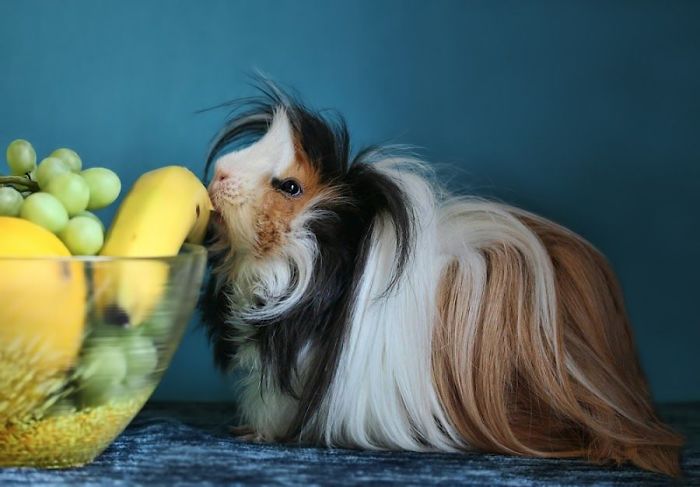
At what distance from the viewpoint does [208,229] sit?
112 cm

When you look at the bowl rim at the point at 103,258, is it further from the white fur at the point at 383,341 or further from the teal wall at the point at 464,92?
the teal wall at the point at 464,92

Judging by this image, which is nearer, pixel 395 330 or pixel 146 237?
pixel 146 237

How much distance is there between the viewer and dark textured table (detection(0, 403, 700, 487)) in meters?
0.91

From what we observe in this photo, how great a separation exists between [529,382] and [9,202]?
2.03 feet

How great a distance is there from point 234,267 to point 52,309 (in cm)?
28

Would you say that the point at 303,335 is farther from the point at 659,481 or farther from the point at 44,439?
the point at 659,481

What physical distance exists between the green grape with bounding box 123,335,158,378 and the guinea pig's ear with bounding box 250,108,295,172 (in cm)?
29

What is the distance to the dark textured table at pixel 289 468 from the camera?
91cm

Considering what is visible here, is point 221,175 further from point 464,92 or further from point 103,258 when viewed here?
point 464,92

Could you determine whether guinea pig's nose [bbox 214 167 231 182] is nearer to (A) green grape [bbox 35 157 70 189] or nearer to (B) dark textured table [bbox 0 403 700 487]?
(A) green grape [bbox 35 157 70 189]

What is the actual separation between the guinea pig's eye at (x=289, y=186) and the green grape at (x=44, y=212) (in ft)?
0.88

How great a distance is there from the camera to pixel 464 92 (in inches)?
55.9

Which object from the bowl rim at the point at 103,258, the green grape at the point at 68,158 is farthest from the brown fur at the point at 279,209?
the green grape at the point at 68,158

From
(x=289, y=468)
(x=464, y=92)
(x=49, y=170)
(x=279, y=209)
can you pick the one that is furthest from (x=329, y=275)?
(x=464, y=92)
